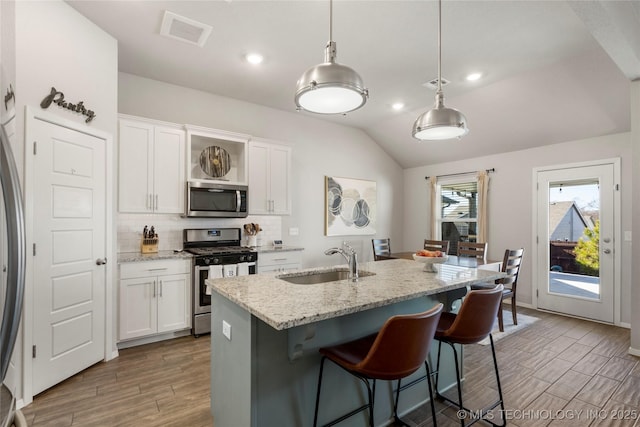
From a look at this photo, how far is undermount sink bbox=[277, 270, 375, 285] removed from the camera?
7.30ft

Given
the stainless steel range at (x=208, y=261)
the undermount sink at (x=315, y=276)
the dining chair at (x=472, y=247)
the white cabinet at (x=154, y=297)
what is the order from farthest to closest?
1. the dining chair at (x=472, y=247)
2. the stainless steel range at (x=208, y=261)
3. the white cabinet at (x=154, y=297)
4. the undermount sink at (x=315, y=276)

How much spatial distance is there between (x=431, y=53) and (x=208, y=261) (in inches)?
130

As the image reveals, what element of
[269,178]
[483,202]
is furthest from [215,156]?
[483,202]

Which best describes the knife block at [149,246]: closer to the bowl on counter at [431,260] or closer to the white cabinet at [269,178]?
the white cabinet at [269,178]

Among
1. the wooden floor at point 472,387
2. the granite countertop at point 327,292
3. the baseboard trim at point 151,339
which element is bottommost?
the wooden floor at point 472,387

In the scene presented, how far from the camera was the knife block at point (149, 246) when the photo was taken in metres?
3.56

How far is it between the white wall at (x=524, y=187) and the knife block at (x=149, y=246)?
16.3ft

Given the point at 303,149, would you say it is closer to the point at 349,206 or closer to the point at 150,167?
the point at 349,206

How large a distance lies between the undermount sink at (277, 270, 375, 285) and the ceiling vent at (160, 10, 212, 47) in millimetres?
2337

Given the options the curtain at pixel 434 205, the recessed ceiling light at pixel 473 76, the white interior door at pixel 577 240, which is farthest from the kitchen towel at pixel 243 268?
the white interior door at pixel 577 240

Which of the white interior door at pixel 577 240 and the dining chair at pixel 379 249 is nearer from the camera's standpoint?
the white interior door at pixel 577 240

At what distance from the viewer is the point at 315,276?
2334mm

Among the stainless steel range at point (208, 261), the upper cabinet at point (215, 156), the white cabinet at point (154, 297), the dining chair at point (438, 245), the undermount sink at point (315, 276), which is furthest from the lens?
the dining chair at point (438, 245)

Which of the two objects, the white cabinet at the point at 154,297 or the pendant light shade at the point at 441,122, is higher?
the pendant light shade at the point at 441,122
